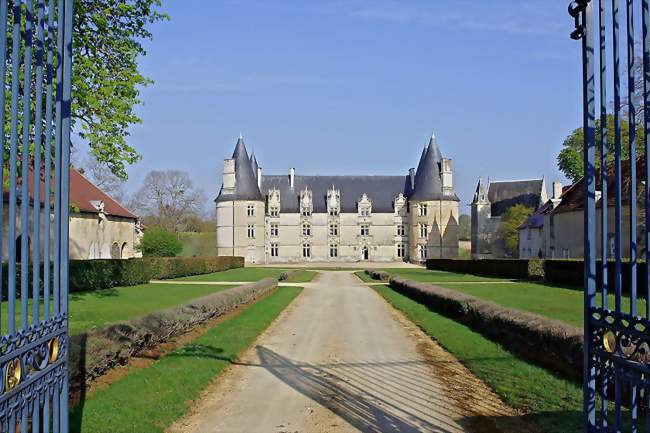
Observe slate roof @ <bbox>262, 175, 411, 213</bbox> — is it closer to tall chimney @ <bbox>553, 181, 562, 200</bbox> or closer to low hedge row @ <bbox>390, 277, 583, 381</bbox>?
tall chimney @ <bbox>553, 181, 562, 200</bbox>

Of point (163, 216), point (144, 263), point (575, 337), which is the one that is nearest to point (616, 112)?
point (575, 337)

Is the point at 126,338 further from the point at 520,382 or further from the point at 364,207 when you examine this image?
the point at 364,207

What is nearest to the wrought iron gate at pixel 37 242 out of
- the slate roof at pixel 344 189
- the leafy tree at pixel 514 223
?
the leafy tree at pixel 514 223

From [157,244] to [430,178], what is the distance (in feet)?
125

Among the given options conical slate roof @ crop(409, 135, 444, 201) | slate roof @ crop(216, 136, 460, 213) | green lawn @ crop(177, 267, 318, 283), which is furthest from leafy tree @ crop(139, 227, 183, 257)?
conical slate roof @ crop(409, 135, 444, 201)

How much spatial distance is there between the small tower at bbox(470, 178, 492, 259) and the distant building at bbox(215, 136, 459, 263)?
3.41 m

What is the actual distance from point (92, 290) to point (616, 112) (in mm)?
23645

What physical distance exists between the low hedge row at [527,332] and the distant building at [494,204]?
59.5 meters

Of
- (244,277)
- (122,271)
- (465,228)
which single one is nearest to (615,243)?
(122,271)

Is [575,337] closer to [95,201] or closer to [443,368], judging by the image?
[443,368]

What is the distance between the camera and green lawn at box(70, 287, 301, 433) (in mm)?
5812

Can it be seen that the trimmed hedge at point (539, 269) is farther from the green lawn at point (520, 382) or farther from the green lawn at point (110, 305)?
the green lawn at point (110, 305)

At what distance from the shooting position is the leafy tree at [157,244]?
45.0 metres

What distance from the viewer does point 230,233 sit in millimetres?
70938
